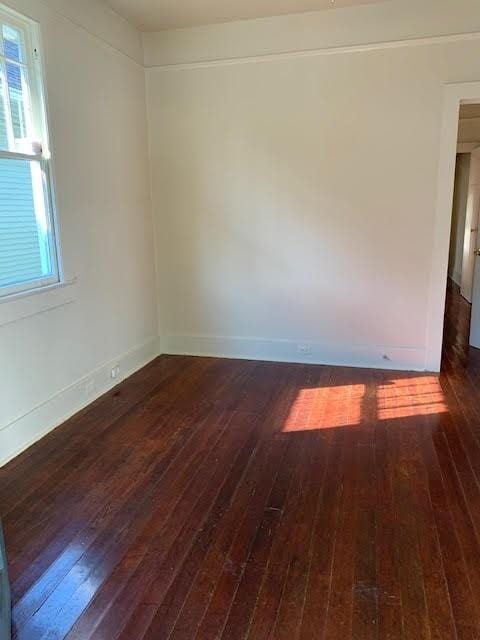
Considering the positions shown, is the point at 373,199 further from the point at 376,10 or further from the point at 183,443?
the point at 183,443

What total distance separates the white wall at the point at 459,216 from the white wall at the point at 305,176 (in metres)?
4.65

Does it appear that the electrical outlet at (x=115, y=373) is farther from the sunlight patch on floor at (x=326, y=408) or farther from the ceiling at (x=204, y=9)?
the ceiling at (x=204, y=9)

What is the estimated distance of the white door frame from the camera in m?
3.82

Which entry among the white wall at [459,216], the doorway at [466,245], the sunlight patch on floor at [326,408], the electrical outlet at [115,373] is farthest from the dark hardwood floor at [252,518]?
the white wall at [459,216]

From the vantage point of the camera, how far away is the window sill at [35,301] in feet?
9.40

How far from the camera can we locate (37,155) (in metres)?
3.13

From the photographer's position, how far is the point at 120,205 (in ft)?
13.5

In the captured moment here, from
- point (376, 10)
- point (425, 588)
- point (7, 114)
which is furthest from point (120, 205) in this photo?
point (425, 588)

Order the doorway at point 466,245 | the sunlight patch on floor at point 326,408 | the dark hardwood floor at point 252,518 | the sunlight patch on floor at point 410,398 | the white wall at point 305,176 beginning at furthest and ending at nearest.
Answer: the doorway at point 466,245 < the white wall at point 305,176 < the sunlight patch on floor at point 410,398 < the sunlight patch on floor at point 326,408 < the dark hardwood floor at point 252,518

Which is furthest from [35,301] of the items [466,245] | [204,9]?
[466,245]

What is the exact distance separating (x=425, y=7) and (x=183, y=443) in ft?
12.4

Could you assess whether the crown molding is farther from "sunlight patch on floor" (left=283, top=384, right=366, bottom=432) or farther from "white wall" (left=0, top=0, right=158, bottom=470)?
"sunlight patch on floor" (left=283, top=384, right=366, bottom=432)

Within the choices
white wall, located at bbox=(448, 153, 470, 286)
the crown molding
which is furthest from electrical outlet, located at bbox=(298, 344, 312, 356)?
white wall, located at bbox=(448, 153, 470, 286)

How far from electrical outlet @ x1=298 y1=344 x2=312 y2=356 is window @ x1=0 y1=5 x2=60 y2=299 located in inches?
92.8
